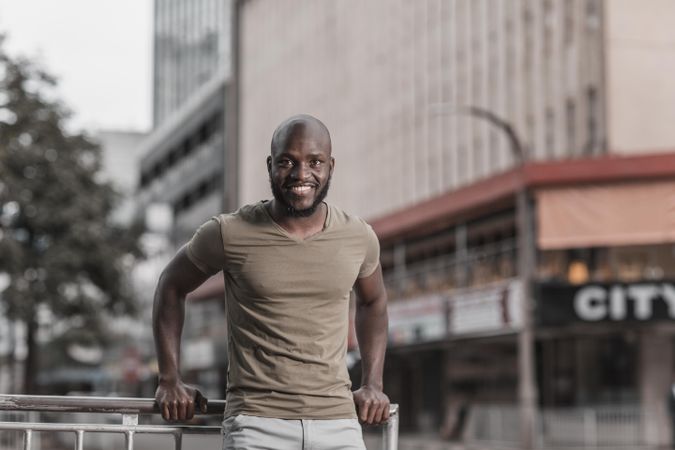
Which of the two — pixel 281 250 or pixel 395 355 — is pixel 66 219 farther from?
pixel 281 250

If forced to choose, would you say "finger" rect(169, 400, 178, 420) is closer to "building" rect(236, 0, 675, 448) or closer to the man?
the man

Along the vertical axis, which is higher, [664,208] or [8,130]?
[664,208]

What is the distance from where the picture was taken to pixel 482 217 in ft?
122

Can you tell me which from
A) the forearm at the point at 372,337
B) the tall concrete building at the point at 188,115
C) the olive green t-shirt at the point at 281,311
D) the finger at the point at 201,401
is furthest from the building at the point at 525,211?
the olive green t-shirt at the point at 281,311

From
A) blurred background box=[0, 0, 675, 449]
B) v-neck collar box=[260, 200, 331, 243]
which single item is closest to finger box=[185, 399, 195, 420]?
v-neck collar box=[260, 200, 331, 243]

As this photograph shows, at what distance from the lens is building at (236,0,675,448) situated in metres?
30.2

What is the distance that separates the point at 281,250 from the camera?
4062mm

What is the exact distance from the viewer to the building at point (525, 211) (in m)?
30.2

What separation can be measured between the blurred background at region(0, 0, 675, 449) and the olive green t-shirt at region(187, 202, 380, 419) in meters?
13.7

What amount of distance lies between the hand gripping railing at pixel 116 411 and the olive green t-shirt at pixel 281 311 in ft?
1.62

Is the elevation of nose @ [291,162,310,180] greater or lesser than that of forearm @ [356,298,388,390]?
greater

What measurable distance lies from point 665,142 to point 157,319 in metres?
30.6

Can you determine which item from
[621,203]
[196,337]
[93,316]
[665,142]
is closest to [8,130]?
[93,316]

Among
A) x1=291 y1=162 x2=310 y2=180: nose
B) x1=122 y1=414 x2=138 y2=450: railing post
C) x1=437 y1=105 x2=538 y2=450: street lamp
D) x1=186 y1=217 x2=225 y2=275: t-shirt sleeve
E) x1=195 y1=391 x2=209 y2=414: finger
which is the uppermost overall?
x1=437 y1=105 x2=538 y2=450: street lamp
